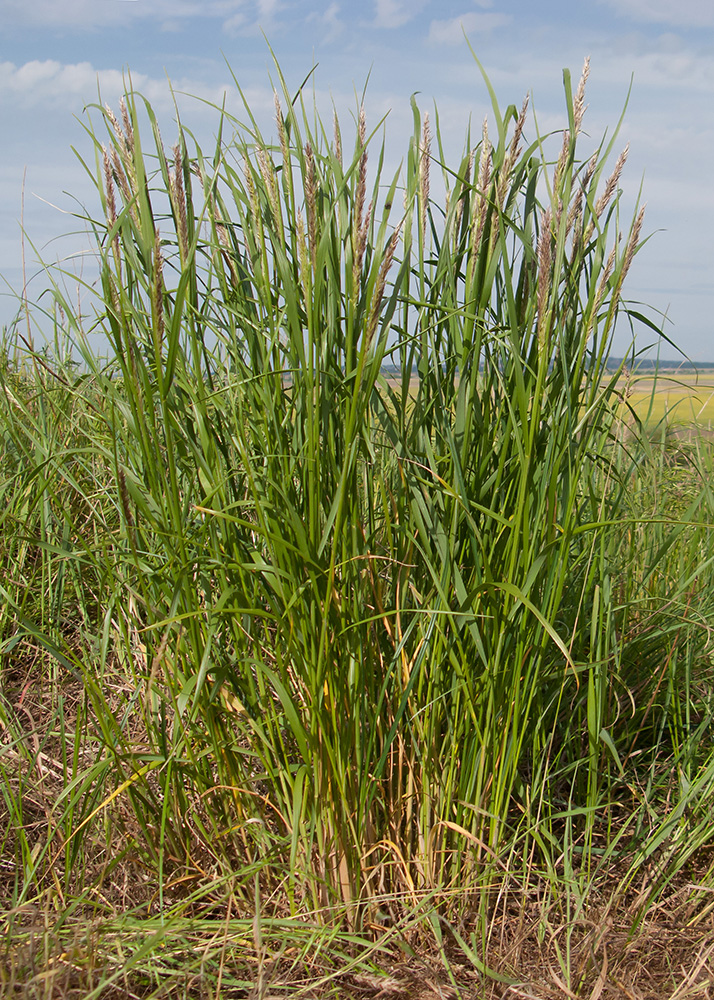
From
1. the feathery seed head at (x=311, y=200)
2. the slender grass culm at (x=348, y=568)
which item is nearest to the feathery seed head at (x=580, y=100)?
the slender grass culm at (x=348, y=568)

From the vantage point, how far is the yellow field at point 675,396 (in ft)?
5.63

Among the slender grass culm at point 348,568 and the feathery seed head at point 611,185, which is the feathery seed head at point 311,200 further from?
the feathery seed head at point 611,185

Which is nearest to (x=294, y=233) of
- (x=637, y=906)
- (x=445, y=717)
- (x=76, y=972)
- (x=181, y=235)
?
(x=181, y=235)

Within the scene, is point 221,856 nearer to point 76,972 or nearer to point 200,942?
point 200,942

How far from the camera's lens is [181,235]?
118 cm

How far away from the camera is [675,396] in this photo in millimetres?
2871

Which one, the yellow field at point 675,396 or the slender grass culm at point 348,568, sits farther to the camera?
the yellow field at point 675,396

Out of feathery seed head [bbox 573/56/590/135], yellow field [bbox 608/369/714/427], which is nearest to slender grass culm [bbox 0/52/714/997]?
feathery seed head [bbox 573/56/590/135]

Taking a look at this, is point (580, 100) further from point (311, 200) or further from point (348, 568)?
point (348, 568)

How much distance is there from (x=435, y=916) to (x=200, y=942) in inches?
16.1

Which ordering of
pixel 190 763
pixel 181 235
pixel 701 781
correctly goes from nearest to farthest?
pixel 181 235 → pixel 190 763 → pixel 701 781

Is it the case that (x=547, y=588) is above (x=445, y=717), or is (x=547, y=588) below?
above

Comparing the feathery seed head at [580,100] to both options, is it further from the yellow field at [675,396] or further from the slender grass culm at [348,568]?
the yellow field at [675,396]

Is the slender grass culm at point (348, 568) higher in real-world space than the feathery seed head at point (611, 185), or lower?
lower
